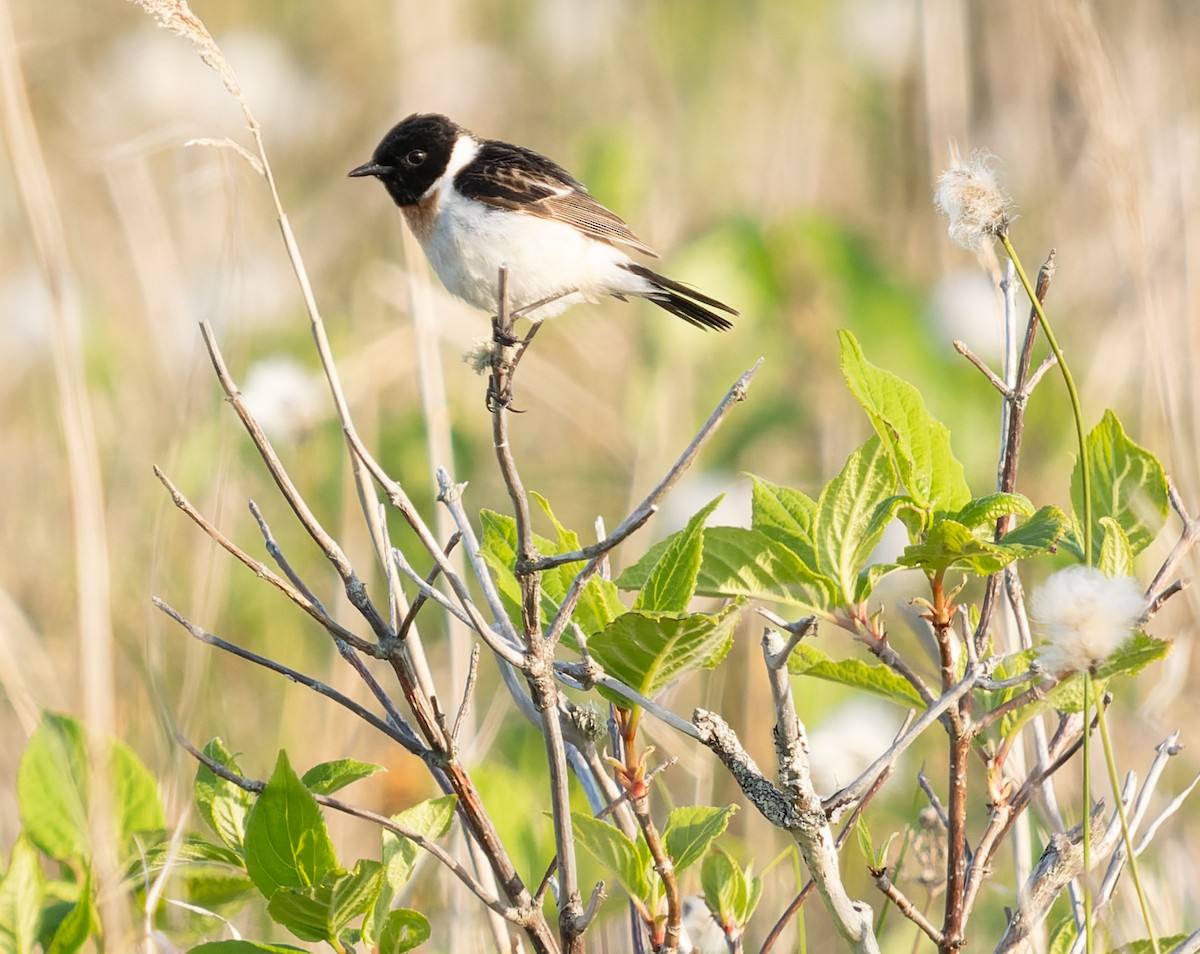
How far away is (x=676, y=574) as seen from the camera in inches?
52.7

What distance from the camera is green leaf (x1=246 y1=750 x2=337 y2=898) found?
130 centimetres

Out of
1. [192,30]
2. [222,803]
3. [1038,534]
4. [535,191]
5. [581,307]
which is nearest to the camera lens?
[1038,534]

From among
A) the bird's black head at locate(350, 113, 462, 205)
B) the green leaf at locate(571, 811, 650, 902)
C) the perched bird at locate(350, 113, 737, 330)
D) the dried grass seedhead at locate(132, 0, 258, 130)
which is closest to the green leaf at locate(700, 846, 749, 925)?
the green leaf at locate(571, 811, 650, 902)

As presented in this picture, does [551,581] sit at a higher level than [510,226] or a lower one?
lower

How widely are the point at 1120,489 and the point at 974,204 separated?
0.33 metres

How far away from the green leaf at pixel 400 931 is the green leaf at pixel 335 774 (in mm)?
138

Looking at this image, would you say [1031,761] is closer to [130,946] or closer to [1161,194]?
[130,946]

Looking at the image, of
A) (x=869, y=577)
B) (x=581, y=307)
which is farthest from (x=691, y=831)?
(x=581, y=307)

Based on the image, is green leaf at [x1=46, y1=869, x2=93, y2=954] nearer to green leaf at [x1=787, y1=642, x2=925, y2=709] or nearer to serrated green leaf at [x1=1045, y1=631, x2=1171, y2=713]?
green leaf at [x1=787, y1=642, x2=925, y2=709]

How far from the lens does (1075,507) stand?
4.78 ft

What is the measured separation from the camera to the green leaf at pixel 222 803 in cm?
149

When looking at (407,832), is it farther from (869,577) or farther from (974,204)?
(974,204)

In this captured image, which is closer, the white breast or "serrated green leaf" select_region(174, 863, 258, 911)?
"serrated green leaf" select_region(174, 863, 258, 911)

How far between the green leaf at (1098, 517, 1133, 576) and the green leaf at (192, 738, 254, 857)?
35.0 inches
